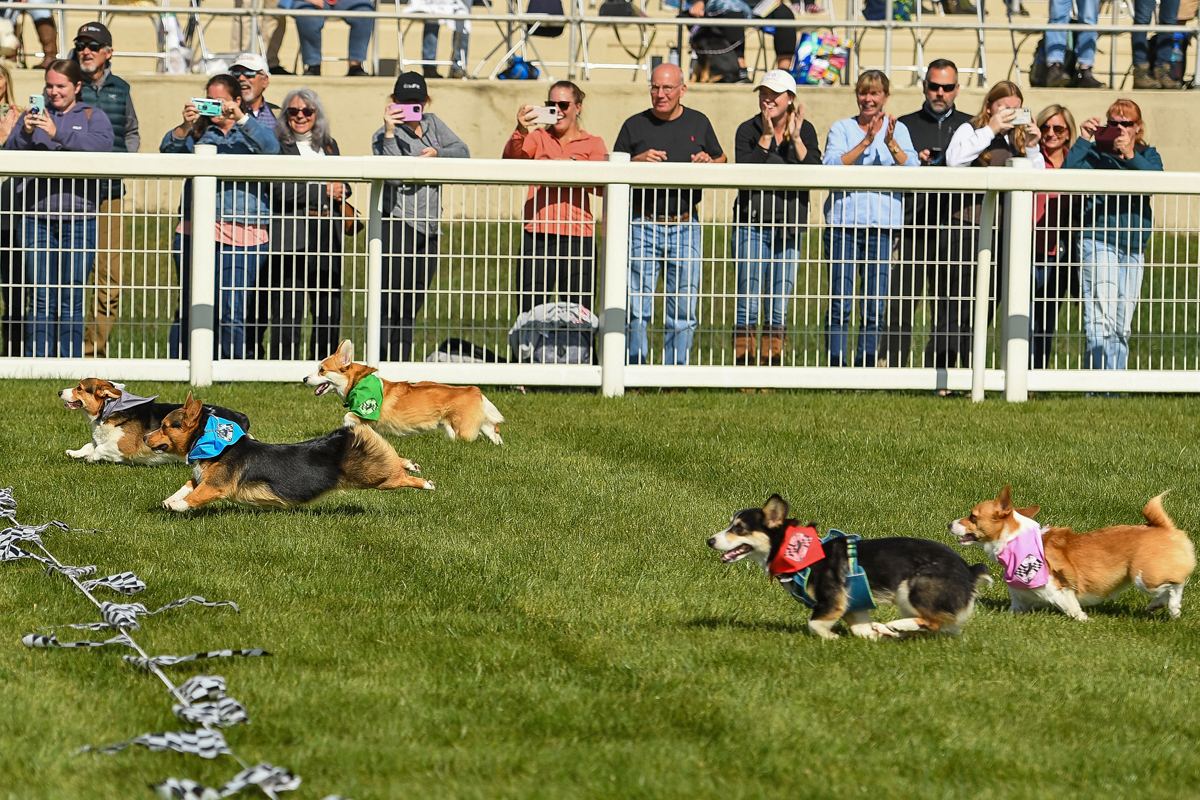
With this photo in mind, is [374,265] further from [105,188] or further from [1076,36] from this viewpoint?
[1076,36]

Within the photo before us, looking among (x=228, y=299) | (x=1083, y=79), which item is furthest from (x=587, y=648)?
(x=1083, y=79)

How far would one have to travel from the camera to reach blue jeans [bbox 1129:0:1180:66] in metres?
23.5

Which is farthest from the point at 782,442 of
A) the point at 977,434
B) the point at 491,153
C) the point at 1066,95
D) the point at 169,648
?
the point at 1066,95

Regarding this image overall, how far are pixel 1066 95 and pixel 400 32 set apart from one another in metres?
10.3

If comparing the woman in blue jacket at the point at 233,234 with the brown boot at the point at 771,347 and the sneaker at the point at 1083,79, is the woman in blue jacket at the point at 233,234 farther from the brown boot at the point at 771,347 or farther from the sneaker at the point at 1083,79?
the sneaker at the point at 1083,79

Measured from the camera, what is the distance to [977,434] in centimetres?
1144

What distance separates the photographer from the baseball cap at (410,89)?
13.6 metres

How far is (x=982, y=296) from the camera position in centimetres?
1341

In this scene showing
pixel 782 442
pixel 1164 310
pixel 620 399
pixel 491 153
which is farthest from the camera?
pixel 491 153

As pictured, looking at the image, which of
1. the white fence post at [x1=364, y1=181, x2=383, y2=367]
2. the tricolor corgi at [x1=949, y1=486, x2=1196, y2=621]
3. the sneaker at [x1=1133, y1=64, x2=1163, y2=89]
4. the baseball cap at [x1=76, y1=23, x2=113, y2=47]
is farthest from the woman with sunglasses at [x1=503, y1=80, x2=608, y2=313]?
the sneaker at [x1=1133, y1=64, x2=1163, y2=89]

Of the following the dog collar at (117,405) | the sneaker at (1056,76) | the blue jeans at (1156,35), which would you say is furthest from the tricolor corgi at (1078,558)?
the sneaker at (1056,76)

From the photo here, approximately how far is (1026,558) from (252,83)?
9.59 metres

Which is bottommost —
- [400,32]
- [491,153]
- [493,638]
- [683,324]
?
[493,638]

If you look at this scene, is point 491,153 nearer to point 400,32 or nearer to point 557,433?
point 400,32
